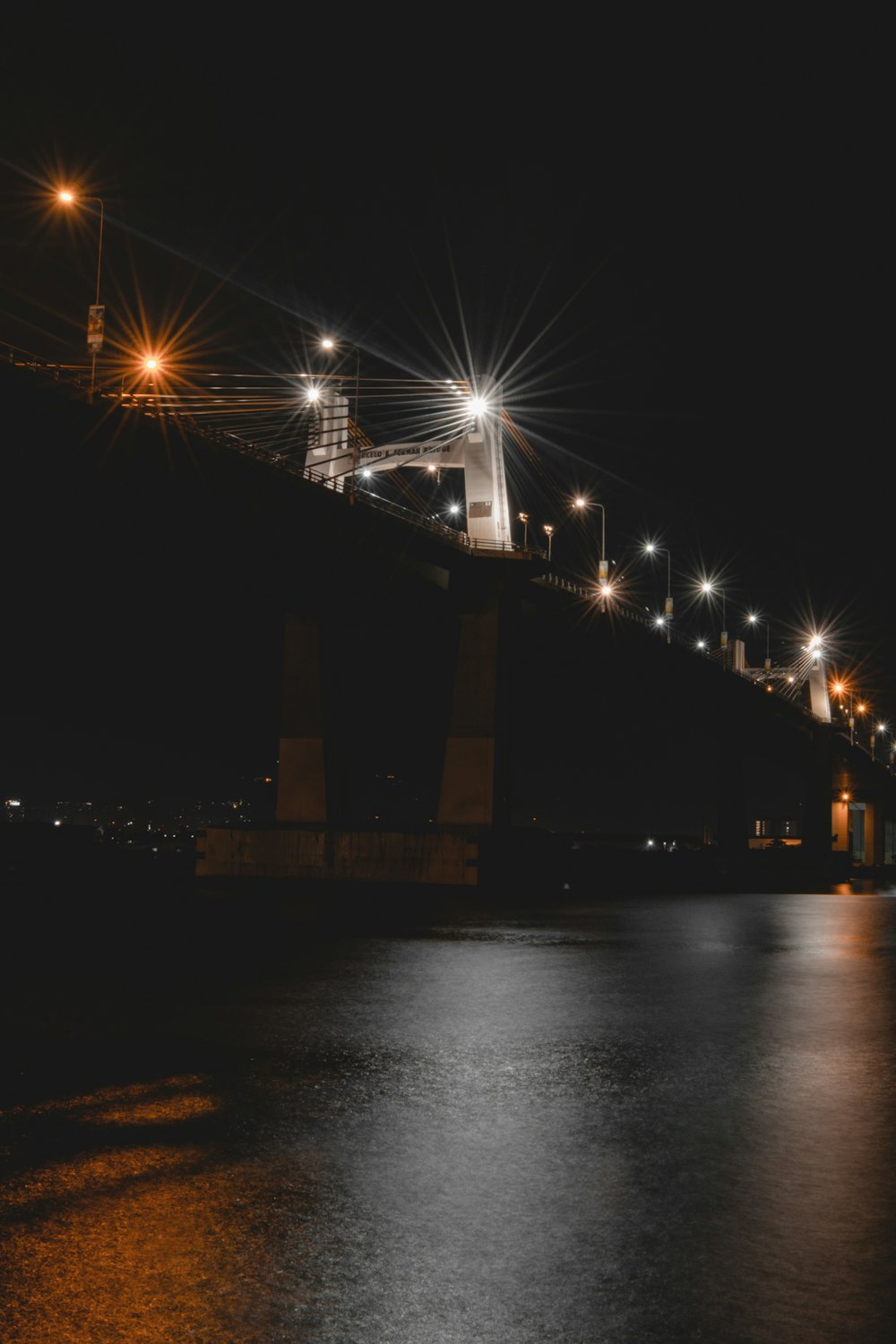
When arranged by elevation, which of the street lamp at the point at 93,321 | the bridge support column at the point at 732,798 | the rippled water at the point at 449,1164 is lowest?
the rippled water at the point at 449,1164

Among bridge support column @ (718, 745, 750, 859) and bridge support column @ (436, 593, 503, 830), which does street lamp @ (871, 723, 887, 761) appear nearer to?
bridge support column @ (718, 745, 750, 859)

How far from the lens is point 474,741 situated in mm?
51812

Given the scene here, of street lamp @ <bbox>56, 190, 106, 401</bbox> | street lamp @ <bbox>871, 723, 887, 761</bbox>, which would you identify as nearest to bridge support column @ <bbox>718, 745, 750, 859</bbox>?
street lamp @ <bbox>871, 723, 887, 761</bbox>

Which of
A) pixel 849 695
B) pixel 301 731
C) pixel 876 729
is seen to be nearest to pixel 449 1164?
pixel 301 731

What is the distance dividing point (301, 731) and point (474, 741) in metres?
8.47

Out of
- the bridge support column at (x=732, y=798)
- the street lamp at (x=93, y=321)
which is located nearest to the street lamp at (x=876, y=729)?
the bridge support column at (x=732, y=798)

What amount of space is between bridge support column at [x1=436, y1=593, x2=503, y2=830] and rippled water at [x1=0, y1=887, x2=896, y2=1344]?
1406 inches

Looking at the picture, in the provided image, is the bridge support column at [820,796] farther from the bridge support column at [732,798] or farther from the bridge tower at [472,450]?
the bridge tower at [472,450]

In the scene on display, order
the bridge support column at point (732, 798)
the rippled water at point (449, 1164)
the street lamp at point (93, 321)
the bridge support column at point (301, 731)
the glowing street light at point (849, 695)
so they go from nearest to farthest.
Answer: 1. the rippled water at point (449, 1164)
2. the street lamp at point (93, 321)
3. the bridge support column at point (301, 731)
4. the bridge support column at point (732, 798)
5. the glowing street light at point (849, 695)

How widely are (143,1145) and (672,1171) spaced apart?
122 inches

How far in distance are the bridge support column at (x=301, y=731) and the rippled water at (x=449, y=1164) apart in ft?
128

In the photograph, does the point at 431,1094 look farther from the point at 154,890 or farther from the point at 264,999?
the point at 154,890

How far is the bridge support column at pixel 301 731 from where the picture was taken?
5438cm

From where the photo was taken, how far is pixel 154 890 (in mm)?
39438
